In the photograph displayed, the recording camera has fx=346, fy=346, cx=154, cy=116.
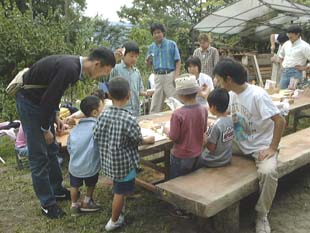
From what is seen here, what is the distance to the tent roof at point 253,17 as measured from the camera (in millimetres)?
9542

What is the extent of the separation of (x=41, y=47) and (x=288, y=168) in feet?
15.5

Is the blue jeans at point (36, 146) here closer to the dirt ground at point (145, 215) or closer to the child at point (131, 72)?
the dirt ground at point (145, 215)

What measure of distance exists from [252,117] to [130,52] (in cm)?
178

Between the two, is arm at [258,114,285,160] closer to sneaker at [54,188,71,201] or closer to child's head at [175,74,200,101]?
child's head at [175,74,200,101]

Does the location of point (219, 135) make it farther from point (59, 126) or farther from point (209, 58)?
point (209, 58)

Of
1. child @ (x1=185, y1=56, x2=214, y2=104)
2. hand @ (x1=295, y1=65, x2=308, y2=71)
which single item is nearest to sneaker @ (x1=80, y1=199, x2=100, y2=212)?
child @ (x1=185, y1=56, x2=214, y2=104)

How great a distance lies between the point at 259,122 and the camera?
9.64 feet

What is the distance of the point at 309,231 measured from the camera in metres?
2.98

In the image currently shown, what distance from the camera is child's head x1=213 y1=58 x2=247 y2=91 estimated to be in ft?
9.25

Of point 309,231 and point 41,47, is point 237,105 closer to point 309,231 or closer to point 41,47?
point 309,231

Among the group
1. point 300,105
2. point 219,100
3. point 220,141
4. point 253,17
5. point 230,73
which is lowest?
point 300,105

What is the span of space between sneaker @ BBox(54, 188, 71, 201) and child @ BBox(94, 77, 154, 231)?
898mm

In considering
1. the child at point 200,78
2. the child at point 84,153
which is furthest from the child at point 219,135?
the child at point 200,78

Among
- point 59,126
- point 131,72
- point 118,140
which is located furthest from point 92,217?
point 131,72
